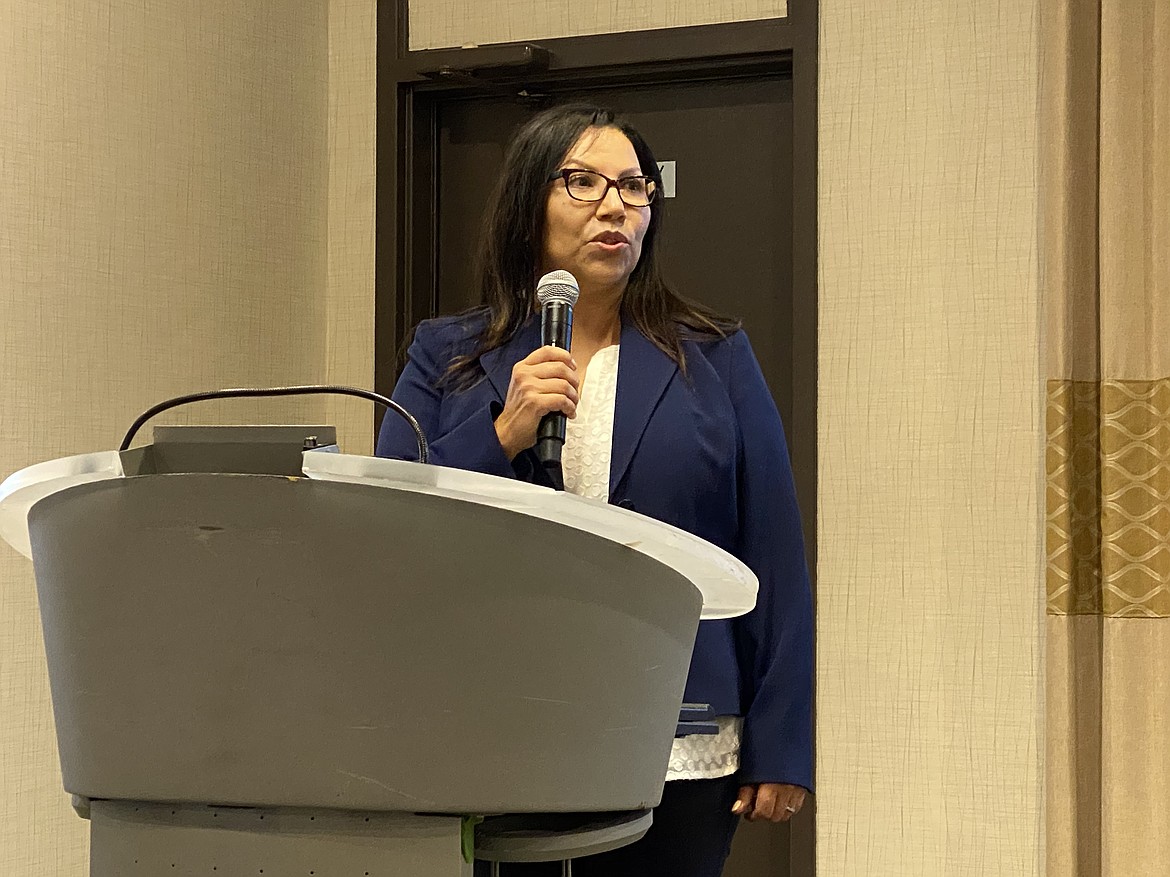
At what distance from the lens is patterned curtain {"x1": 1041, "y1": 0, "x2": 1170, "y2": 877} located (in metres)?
2.22

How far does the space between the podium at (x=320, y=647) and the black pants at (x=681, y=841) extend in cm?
54

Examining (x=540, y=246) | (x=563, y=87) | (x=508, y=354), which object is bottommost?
(x=508, y=354)

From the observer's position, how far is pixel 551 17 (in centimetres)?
280

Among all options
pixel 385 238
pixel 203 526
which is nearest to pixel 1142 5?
pixel 385 238

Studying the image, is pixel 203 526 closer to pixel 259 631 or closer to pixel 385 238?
pixel 259 631

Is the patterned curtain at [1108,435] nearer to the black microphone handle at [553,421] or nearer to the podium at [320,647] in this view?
the black microphone handle at [553,421]

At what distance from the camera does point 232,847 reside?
0.63 metres

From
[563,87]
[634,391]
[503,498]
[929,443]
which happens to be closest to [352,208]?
[563,87]

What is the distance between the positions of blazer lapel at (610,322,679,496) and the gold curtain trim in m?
1.27

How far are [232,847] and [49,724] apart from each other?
1701 mm

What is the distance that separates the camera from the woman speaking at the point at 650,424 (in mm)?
1201

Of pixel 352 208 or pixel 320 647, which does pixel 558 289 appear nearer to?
pixel 320 647

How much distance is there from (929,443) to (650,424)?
1373mm

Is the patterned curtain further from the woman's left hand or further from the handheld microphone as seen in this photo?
the handheld microphone
